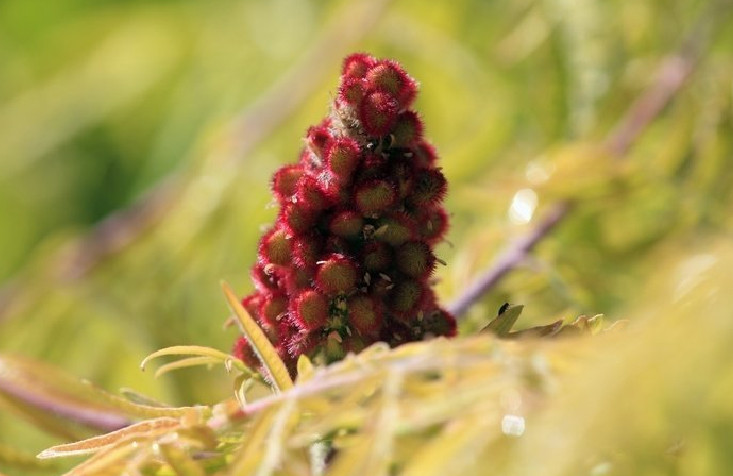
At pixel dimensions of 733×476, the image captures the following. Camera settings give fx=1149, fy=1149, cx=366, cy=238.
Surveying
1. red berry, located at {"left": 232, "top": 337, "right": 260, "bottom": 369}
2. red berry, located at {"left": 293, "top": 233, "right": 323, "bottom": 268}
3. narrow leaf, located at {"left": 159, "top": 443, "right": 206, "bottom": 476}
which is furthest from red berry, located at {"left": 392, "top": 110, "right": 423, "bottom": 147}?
narrow leaf, located at {"left": 159, "top": 443, "right": 206, "bottom": 476}

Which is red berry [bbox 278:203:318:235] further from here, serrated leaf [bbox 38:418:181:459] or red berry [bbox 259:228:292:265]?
serrated leaf [bbox 38:418:181:459]

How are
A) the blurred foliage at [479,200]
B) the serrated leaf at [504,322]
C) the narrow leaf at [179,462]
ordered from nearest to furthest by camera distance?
the blurred foliage at [479,200], the narrow leaf at [179,462], the serrated leaf at [504,322]

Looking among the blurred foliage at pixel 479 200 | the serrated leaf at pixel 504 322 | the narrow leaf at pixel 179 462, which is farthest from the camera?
the serrated leaf at pixel 504 322

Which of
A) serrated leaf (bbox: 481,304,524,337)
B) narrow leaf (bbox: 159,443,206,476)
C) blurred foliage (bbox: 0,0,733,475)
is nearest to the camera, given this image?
blurred foliage (bbox: 0,0,733,475)

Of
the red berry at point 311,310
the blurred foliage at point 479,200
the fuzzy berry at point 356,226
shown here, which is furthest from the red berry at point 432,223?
the blurred foliage at point 479,200

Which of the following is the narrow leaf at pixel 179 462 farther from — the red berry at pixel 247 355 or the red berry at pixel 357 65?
the red berry at pixel 357 65

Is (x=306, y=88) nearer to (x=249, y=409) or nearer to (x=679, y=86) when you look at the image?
(x=679, y=86)

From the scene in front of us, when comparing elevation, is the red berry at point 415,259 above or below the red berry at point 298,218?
Result: below

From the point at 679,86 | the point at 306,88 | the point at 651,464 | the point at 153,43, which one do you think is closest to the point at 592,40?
the point at 679,86
